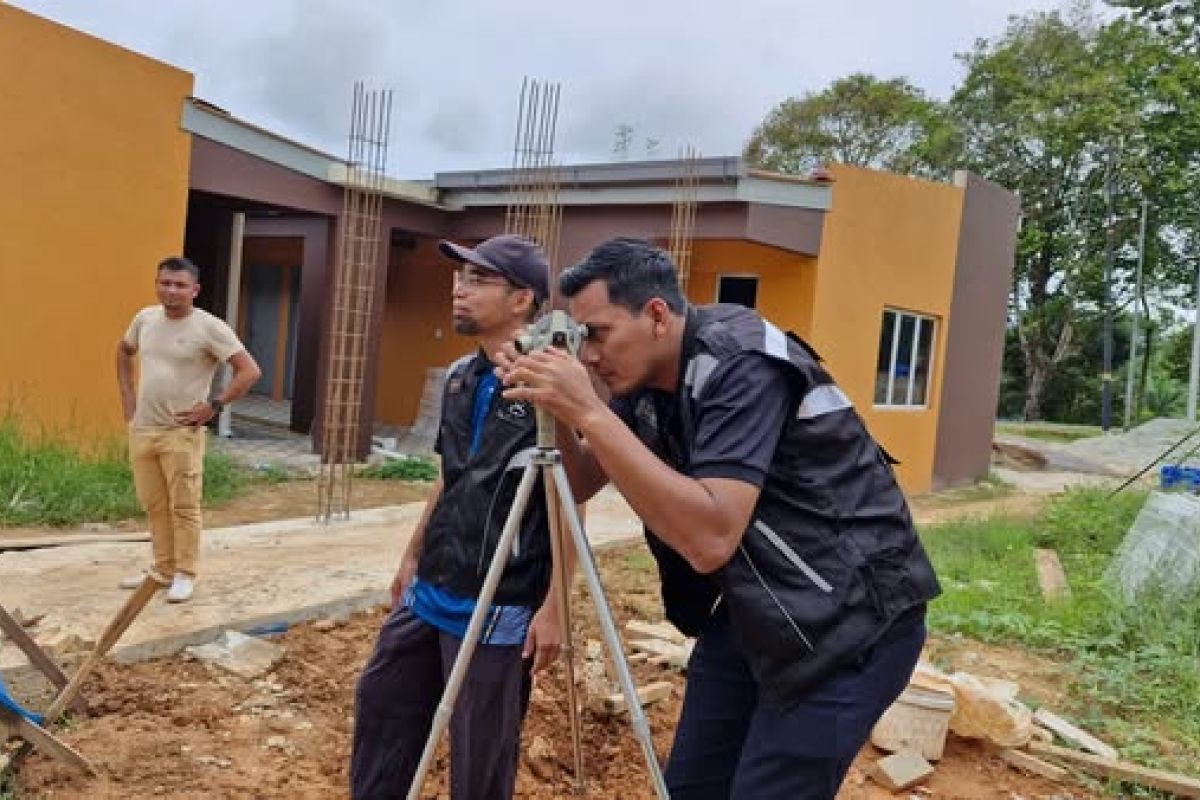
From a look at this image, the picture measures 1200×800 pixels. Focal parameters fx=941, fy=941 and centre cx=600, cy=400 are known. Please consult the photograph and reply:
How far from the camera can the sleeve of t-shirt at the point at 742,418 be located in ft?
5.11

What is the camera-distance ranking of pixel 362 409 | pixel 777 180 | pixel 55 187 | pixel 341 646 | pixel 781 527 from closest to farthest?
pixel 781 527, pixel 341 646, pixel 55 187, pixel 777 180, pixel 362 409

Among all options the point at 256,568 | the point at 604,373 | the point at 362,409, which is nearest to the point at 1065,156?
the point at 362,409

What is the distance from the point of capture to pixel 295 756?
3.23 metres

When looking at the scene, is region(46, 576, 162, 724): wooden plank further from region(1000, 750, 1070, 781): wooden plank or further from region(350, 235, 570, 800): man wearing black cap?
region(1000, 750, 1070, 781): wooden plank

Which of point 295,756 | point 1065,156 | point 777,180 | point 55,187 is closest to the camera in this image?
point 295,756

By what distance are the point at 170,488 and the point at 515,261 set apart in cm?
311

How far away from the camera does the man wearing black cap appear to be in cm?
224

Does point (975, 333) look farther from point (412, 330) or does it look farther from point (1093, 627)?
point (1093, 627)

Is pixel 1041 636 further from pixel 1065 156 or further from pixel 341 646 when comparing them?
pixel 1065 156

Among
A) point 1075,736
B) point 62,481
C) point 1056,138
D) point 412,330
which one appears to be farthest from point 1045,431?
point 62,481

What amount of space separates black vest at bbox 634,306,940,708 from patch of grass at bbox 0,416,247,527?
6402mm

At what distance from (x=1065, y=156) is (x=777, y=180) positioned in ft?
56.2

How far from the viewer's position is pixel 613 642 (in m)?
1.83

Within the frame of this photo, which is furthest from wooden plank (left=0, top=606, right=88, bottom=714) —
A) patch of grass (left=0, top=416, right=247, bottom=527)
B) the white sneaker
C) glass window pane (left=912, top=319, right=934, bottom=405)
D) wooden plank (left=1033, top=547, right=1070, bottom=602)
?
glass window pane (left=912, top=319, right=934, bottom=405)
